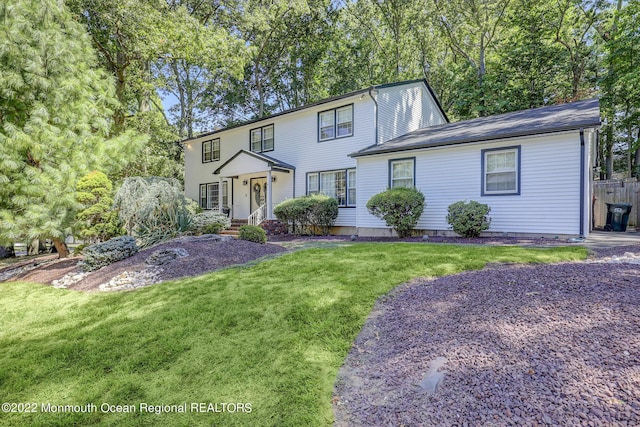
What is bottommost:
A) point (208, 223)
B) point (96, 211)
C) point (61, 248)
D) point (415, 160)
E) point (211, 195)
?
point (61, 248)

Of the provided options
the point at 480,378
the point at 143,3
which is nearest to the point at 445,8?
the point at 143,3

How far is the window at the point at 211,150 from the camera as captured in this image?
20.0 meters

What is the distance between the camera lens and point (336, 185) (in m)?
14.4

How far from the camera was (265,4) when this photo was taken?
19125 mm

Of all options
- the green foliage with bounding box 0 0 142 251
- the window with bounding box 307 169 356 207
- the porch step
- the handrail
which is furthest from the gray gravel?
the handrail

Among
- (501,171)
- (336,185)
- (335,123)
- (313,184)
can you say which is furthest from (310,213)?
(501,171)

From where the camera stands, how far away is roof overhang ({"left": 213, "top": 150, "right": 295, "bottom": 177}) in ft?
49.3

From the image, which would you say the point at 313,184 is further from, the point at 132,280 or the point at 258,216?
the point at 132,280

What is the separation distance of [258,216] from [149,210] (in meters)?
6.38

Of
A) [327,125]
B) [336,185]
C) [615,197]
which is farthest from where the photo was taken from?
[327,125]

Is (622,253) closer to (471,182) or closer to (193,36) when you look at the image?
(471,182)

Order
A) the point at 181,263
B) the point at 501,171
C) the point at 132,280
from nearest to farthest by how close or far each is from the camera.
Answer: the point at 132,280 → the point at 181,263 → the point at 501,171

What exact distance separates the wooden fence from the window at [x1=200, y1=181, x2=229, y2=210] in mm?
18604

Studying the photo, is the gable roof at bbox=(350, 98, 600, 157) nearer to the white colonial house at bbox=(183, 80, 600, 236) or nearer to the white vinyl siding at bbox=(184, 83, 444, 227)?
the white colonial house at bbox=(183, 80, 600, 236)
